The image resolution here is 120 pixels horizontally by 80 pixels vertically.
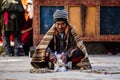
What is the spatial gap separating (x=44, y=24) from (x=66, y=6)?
792mm

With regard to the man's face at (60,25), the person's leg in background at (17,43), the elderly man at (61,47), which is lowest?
the person's leg in background at (17,43)

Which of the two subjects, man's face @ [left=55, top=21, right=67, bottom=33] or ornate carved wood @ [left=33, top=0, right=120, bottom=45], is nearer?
man's face @ [left=55, top=21, right=67, bottom=33]

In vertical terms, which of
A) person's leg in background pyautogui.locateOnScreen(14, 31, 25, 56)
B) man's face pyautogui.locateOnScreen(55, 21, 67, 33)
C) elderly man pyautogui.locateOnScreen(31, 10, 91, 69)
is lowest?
person's leg in background pyautogui.locateOnScreen(14, 31, 25, 56)

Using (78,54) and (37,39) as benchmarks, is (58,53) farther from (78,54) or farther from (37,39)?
(37,39)

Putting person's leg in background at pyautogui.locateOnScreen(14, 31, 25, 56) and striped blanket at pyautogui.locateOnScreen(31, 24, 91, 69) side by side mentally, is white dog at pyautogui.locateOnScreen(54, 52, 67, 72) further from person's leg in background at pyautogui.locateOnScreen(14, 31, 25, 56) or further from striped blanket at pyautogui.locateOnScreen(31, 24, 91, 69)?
person's leg in background at pyautogui.locateOnScreen(14, 31, 25, 56)

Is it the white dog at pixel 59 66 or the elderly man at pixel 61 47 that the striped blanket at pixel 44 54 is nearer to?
the elderly man at pixel 61 47

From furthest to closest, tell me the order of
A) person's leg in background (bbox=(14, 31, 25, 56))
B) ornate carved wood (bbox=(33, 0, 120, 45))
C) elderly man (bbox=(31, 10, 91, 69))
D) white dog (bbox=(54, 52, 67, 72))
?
ornate carved wood (bbox=(33, 0, 120, 45)) → person's leg in background (bbox=(14, 31, 25, 56)) → elderly man (bbox=(31, 10, 91, 69)) → white dog (bbox=(54, 52, 67, 72))

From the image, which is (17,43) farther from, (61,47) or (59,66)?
(59,66)

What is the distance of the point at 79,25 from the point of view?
13.8 m

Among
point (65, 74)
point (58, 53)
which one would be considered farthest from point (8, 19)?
point (65, 74)

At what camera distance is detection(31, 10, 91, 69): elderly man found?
9148 millimetres

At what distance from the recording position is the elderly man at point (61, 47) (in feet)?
30.0

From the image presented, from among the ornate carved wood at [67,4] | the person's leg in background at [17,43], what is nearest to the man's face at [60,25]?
the person's leg in background at [17,43]

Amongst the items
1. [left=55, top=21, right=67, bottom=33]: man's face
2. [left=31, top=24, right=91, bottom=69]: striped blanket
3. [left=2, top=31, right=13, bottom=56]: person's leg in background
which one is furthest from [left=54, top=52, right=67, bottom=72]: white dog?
[left=2, top=31, right=13, bottom=56]: person's leg in background
